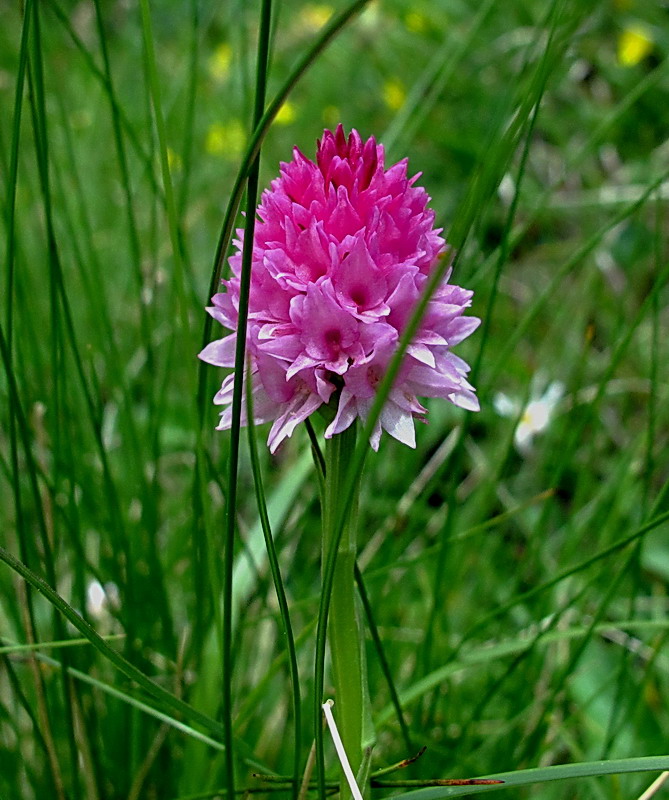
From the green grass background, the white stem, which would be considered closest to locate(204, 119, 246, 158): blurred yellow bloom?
the green grass background

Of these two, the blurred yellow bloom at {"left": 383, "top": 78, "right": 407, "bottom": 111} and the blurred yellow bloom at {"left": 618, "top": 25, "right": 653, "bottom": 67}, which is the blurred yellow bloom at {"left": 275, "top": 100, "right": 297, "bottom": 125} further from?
the blurred yellow bloom at {"left": 618, "top": 25, "right": 653, "bottom": 67}

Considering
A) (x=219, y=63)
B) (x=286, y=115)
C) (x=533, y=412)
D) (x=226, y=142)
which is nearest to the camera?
(x=533, y=412)

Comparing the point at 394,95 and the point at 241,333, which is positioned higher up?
the point at 394,95

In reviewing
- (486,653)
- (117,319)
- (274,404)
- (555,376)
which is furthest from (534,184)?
(274,404)

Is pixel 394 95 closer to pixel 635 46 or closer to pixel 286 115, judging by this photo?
pixel 286 115

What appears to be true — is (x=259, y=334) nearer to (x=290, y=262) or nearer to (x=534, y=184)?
(x=290, y=262)

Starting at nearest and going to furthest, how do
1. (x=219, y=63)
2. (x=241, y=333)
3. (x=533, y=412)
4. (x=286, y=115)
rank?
(x=241, y=333), (x=533, y=412), (x=286, y=115), (x=219, y=63)

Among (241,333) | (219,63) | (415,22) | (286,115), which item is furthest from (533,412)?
(219,63)
